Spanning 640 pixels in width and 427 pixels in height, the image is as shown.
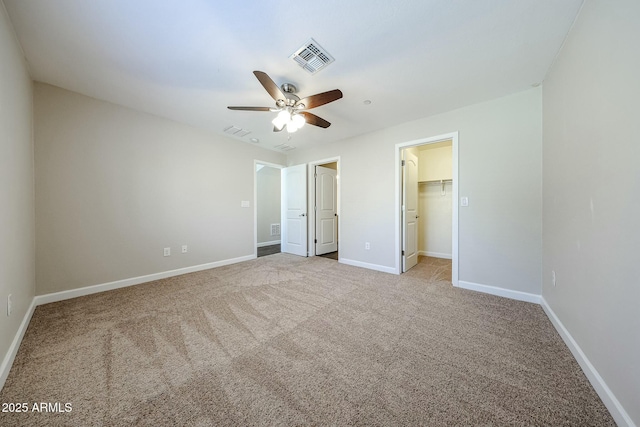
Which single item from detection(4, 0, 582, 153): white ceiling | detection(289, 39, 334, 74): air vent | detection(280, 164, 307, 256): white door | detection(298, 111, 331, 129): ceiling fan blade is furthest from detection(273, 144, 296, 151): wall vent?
detection(289, 39, 334, 74): air vent

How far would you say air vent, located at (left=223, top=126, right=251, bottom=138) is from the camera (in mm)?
3576

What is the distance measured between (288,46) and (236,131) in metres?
2.26

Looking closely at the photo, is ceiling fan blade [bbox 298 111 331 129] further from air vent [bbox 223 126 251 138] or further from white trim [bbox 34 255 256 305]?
white trim [bbox 34 255 256 305]

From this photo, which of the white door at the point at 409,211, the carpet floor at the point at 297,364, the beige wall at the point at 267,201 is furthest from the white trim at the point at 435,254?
the beige wall at the point at 267,201

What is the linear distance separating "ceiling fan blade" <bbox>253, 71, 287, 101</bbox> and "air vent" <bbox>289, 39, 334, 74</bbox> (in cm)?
29

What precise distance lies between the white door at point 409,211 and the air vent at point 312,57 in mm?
2087

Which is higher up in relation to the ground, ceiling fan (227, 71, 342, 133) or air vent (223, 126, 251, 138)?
air vent (223, 126, 251, 138)

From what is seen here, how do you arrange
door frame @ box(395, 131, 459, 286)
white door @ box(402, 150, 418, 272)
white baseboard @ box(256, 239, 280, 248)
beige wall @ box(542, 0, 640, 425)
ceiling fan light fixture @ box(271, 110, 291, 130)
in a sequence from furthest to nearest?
white baseboard @ box(256, 239, 280, 248)
white door @ box(402, 150, 418, 272)
door frame @ box(395, 131, 459, 286)
ceiling fan light fixture @ box(271, 110, 291, 130)
beige wall @ box(542, 0, 640, 425)

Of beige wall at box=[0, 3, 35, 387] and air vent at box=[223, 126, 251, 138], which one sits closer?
beige wall at box=[0, 3, 35, 387]

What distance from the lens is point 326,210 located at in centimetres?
502

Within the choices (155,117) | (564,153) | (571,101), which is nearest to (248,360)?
(564,153)

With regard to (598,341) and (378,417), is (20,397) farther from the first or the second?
(598,341)

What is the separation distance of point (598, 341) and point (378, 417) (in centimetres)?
138

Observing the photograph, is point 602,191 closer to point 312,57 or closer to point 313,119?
point 312,57
